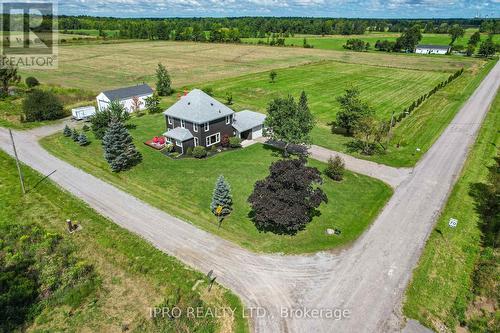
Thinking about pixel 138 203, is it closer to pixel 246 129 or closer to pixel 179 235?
pixel 179 235

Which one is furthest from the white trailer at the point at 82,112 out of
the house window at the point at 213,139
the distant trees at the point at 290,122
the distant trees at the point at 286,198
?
the distant trees at the point at 286,198

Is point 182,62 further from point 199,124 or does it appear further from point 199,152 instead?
point 199,152

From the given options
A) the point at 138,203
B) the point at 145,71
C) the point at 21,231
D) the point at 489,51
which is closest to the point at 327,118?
the point at 138,203

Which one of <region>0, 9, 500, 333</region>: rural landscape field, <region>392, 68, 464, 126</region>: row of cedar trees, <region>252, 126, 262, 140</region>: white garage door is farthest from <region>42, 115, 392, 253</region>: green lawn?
<region>392, 68, 464, 126</region>: row of cedar trees

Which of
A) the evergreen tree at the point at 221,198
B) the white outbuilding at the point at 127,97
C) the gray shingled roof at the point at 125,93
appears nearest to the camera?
the evergreen tree at the point at 221,198

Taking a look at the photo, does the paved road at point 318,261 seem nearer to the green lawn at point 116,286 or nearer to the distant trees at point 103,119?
the green lawn at point 116,286
